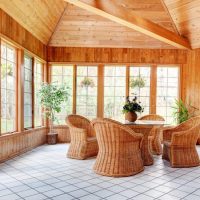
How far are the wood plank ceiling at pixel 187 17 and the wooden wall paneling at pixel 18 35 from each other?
10.5 feet

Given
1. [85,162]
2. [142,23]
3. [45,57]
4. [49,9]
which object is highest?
[49,9]

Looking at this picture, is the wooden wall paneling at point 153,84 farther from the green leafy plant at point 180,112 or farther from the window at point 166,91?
the green leafy plant at point 180,112

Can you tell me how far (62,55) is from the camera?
6.86m

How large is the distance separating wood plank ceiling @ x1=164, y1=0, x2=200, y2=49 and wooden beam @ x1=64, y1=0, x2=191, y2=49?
0.93 feet

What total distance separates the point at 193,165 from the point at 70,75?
4135mm

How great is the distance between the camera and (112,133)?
11.6 ft

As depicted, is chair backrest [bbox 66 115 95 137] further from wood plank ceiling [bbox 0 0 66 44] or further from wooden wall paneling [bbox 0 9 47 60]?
wood plank ceiling [bbox 0 0 66 44]

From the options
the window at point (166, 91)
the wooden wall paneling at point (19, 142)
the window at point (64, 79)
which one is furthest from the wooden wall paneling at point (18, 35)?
the window at point (166, 91)

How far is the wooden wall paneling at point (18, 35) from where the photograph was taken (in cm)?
437

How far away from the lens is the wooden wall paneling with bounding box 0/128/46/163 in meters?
4.45

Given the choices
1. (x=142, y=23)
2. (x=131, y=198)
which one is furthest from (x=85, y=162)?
(x=142, y=23)

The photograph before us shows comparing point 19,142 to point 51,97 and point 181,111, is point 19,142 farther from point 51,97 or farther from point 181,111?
point 181,111

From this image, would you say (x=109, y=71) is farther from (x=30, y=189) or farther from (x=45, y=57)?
(x=30, y=189)

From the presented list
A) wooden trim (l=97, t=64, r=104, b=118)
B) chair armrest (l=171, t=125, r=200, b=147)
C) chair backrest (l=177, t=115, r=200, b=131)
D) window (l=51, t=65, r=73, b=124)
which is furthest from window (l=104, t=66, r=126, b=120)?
chair armrest (l=171, t=125, r=200, b=147)
